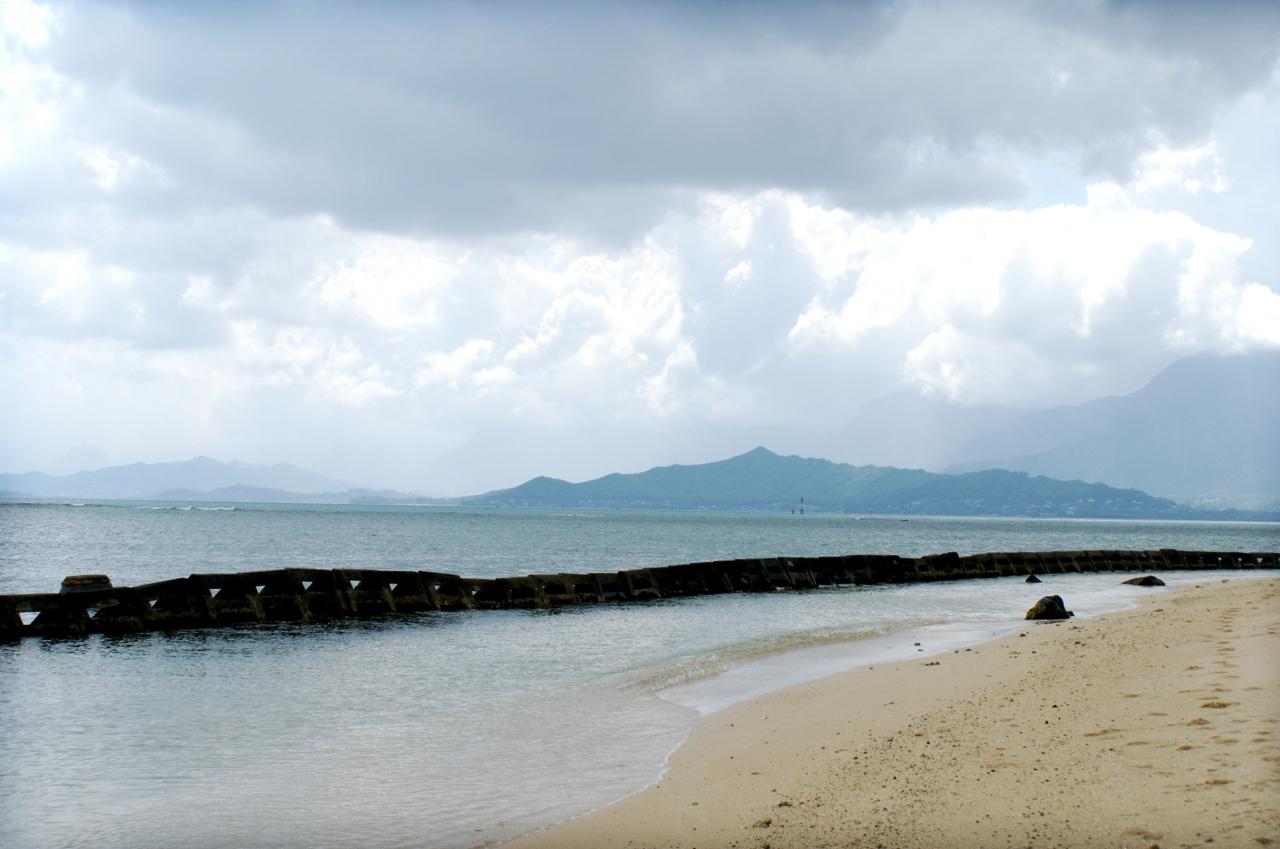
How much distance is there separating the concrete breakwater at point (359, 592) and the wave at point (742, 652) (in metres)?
11.0

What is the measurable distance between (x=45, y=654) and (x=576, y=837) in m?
16.3

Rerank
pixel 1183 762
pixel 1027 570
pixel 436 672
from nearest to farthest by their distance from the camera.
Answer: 1. pixel 1183 762
2. pixel 436 672
3. pixel 1027 570

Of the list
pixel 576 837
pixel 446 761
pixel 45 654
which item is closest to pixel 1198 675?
pixel 576 837

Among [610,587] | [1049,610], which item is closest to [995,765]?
[1049,610]

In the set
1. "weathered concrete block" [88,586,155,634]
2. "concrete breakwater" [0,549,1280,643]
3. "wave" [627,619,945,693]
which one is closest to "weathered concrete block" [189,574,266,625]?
"concrete breakwater" [0,549,1280,643]

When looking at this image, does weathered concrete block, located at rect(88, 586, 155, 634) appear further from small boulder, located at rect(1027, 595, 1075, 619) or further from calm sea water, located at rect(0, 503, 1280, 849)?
small boulder, located at rect(1027, 595, 1075, 619)

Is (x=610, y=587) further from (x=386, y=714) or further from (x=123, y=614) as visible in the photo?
(x=386, y=714)

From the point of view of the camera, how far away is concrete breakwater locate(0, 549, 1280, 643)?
22625 millimetres

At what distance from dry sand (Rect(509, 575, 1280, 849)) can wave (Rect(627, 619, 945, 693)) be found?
316cm

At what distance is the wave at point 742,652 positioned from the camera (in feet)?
58.4

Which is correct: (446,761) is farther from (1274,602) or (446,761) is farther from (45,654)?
(1274,602)

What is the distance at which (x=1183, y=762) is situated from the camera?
8.20 metres

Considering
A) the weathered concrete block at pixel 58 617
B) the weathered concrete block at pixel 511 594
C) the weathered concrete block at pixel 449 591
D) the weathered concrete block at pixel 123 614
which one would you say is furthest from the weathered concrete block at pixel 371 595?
the weathered concrete block at pixel 58 617

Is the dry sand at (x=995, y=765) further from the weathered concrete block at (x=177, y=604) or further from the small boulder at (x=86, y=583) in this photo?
the small boulder at (x=86, y=583)
